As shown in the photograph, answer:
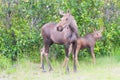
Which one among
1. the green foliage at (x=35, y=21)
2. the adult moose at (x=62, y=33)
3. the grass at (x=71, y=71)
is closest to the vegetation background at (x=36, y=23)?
the green foliage at (x=35, y=21)

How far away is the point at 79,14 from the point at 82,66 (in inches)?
76.4

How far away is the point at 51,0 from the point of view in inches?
477

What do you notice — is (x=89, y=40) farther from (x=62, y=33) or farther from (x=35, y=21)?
(x=35, y=21)

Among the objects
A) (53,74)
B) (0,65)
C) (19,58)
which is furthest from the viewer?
(19,58)

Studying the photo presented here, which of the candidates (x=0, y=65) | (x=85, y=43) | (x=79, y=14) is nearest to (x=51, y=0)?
(x=79, y=14)

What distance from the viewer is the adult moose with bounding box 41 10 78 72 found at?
10156 millimetres

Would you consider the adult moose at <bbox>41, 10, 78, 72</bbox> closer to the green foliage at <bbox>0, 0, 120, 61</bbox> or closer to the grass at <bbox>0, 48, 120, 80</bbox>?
the grass at <bbox>0, 48, 120, 80</bbox>

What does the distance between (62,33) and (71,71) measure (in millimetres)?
1237

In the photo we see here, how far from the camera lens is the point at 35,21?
40.5 feet

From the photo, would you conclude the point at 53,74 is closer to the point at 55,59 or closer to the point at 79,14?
the point at 55,59

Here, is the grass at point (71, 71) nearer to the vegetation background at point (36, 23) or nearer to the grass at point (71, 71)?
the grass at point (71, 71)

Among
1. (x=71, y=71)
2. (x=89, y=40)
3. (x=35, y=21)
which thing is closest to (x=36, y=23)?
(x=35, y=21)

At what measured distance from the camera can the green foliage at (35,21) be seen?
1201 cm

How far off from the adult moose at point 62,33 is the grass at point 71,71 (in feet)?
1.47
